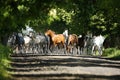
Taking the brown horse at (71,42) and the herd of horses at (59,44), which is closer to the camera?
the herd of horses at (59,44)

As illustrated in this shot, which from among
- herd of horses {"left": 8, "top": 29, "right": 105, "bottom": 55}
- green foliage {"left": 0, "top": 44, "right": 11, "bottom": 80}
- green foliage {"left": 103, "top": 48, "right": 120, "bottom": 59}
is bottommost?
green foliage {"left": 0, "top": 44, "right": 11, "bottom": 80}

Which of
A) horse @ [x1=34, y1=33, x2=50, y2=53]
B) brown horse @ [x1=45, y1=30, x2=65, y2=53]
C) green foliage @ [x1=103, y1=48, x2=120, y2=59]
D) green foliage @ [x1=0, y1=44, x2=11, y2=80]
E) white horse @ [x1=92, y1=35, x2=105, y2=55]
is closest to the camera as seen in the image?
green foliage @ [x1=0, y1=44, x2=11, y2=80]

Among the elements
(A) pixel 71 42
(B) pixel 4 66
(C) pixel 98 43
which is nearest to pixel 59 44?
(A) pixel 71 42

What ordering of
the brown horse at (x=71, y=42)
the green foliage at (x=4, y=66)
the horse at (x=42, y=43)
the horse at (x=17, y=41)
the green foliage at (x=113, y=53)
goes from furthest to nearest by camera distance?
the brown horse at (x=71, y=42) → the horse at (x=42, y=43) → the horse at (x=17, y=41) → the green foliage at (x=113, y=53) → the green foliage at (x=4, y=66)

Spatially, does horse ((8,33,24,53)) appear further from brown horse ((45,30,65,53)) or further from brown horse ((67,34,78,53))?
brown horse ((67,34,78,53))

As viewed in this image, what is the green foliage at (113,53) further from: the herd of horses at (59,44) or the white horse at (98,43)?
the herd of horses at (59,44)

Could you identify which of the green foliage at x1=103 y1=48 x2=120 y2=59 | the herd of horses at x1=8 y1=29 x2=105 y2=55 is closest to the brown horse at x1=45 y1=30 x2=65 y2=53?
the herd of horses at x1=8 y1=29 x2=105 y2=55

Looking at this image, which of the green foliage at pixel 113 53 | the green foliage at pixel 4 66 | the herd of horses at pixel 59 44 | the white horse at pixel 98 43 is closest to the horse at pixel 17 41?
the herd of horses at pixel 59 44

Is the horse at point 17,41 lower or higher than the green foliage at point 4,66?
higher

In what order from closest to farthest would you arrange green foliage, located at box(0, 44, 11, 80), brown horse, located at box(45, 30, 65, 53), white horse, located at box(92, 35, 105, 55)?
green foliage, located at box(0, 44, 11, 80) < brown horse, located at box(45, 30, 65, 53) < white horse, located at box(92, 35, 105, 55)

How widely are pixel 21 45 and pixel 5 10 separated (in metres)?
29.4

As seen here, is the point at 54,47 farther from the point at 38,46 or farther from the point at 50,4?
the point at 50,4

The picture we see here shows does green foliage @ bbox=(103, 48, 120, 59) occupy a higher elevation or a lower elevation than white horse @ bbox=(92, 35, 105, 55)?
lower

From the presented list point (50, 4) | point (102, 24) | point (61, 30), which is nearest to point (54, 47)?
point (102, 24)
